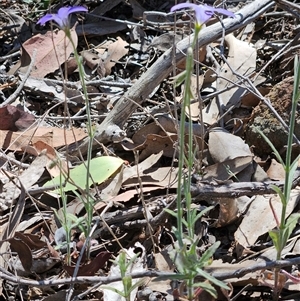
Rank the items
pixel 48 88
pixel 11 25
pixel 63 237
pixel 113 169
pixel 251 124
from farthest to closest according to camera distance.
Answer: pixel 11 25
pixel 48 88
pixel 251 124
pixel 113 169
pixel 63 237

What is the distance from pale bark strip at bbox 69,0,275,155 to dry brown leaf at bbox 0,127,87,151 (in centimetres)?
6

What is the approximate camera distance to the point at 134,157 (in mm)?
2584

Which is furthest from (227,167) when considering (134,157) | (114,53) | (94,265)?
(114,53)

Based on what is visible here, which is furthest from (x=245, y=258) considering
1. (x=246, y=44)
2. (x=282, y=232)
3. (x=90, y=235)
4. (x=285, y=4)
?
(x=246, y=44)

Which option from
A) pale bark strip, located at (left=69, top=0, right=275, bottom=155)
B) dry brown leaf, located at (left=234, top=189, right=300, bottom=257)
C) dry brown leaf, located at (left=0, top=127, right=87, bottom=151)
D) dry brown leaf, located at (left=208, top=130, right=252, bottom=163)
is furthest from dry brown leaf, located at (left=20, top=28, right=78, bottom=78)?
dry brown leaf, located at (left=234, top=189, right=300, bottom=257)

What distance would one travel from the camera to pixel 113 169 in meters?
2.29

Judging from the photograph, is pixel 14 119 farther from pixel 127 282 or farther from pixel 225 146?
pixel 127 282

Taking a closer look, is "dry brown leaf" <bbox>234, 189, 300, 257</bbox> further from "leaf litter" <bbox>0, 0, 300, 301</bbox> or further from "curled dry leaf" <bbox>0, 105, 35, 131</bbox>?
"curled dry leaf" <bbox>0, 105, 35, 131</bbox>

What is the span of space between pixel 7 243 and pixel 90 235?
0.34 metres

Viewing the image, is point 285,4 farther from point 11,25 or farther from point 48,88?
point 11,25

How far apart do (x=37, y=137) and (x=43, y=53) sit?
2.08 ft

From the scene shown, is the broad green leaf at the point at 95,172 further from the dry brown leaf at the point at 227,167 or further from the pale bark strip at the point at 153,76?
the dry brown leaf at the point at 227,167

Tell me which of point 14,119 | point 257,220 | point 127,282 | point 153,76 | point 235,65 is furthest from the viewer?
point 235,65

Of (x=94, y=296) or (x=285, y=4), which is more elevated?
(x=285, y=4)
